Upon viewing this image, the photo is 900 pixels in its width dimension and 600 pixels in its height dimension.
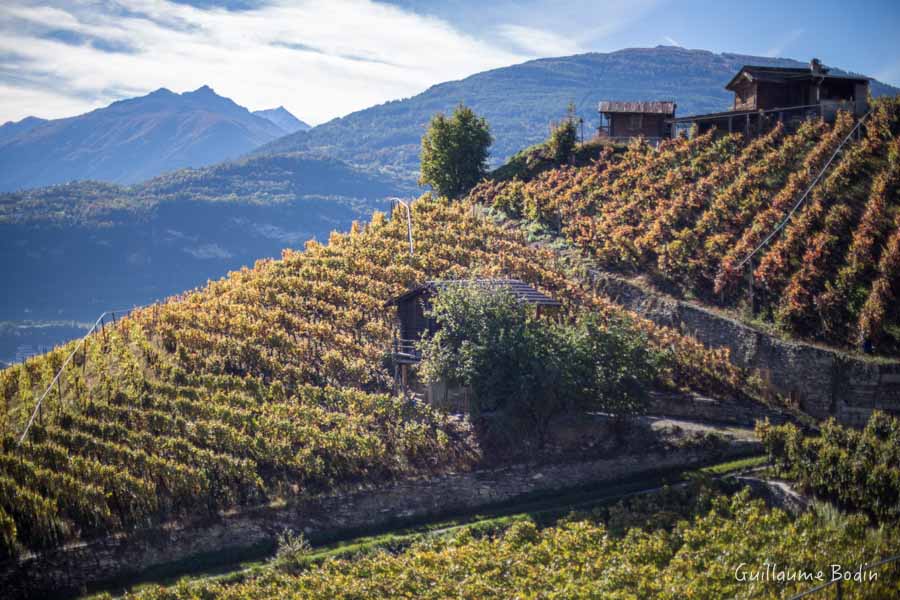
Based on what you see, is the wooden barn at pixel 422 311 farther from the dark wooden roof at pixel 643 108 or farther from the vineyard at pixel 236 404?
the dark wooden roof at pixel 643 108

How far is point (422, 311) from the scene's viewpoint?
1346 inches

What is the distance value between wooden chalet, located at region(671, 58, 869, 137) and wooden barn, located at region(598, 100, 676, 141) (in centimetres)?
512

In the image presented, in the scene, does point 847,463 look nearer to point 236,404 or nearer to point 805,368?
point 805,368

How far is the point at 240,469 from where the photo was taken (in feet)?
84.4

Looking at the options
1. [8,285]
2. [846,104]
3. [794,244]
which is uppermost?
[846,104]

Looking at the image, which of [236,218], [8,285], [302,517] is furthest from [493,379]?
[236,218]

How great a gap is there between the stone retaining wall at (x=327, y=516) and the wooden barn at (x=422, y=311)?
207 inches

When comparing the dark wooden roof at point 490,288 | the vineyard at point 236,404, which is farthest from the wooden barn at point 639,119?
the dark wooden roof at point 490,288

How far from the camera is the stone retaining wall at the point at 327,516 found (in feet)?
72.9

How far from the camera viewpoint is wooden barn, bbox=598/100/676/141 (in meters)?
56.2

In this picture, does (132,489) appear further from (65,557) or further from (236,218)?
(236,218)

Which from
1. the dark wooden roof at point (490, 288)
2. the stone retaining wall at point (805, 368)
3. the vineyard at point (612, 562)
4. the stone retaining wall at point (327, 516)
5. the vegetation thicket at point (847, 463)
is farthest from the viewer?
the dark wooden roof at point (490, 288)

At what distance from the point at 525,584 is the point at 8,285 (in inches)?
6407

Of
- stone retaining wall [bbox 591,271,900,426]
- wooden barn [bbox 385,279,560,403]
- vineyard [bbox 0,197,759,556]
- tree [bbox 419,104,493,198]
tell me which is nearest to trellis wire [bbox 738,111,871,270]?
stone retaining wall [bbox 591,271,900,426]
